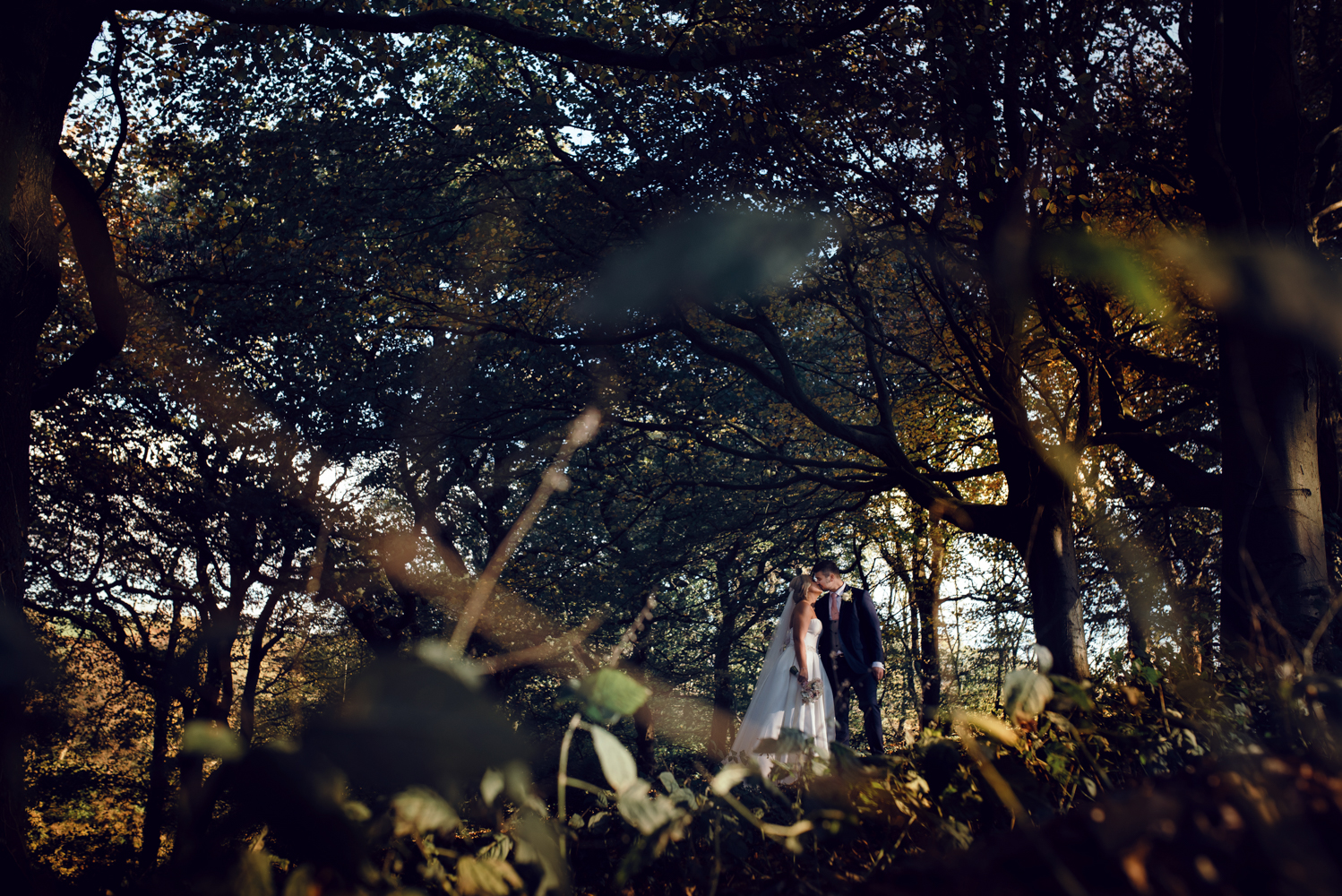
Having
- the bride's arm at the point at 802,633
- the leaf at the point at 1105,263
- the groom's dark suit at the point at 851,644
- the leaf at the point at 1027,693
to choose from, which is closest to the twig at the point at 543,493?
the bride's arm at the point at 802,633

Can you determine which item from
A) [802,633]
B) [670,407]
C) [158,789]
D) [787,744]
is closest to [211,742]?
[787,744]

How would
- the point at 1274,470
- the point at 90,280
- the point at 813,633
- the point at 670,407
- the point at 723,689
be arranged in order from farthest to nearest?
the point at 723,689
the point at 670,407
the point at 813,633
the point at 90,280
the point at 1274,470

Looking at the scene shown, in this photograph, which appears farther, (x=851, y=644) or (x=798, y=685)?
(x=851, y=644)

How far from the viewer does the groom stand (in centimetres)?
784

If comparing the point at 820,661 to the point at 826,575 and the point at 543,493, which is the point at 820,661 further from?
the point at 543,493

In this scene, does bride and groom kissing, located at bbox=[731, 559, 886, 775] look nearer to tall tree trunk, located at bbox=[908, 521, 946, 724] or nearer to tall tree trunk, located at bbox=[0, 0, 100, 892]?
tall tree trunk, located at bbox=[0, 0, 100, 892]

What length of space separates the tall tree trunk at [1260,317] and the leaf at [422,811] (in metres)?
4.92

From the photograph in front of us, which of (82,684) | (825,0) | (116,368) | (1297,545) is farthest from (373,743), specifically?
(82,684)

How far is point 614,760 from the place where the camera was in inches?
48.8

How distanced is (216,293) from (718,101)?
686 cm

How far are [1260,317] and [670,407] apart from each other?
7.49 metres

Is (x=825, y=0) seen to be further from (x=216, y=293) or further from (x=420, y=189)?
(x=216, y=293)

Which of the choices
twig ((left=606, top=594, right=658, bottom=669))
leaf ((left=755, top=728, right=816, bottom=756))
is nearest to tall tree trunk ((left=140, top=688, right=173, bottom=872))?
twig ((left=606, top=594, right=658, bottom=669))

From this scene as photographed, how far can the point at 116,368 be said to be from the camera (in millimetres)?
11906
